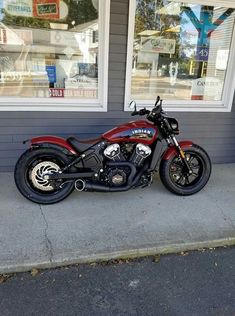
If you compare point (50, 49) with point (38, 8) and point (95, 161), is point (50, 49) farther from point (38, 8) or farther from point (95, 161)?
point (95, 161)

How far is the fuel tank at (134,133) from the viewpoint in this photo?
9.49ft

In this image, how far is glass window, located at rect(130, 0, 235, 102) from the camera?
3.78 meters

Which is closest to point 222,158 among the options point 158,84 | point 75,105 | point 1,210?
point 158,84

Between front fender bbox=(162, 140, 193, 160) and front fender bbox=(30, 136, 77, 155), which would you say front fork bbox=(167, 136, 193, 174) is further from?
front fender bbox=(30, 136, 77, 155)

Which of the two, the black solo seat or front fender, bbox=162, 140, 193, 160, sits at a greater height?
the black solo seat

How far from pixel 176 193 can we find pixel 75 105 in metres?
1.67

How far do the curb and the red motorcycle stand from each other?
31.6 inches

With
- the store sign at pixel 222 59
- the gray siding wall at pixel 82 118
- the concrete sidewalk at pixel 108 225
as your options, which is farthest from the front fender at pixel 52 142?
the store sign at pixel 222 59

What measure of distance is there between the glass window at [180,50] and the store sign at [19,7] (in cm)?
130

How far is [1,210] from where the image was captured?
2797 millimetres

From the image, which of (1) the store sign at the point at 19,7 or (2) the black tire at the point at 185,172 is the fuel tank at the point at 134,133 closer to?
(2) the black tire at the point at 185,172

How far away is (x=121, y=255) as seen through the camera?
90.3 inches

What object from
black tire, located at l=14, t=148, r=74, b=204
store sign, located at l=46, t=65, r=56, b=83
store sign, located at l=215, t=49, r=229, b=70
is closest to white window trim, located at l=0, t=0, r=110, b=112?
store sign, located at l=46, t=65, r=56, b=83

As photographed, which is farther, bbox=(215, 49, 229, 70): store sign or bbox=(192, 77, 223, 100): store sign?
bbox=(192, 77, 223, 100): store sign
